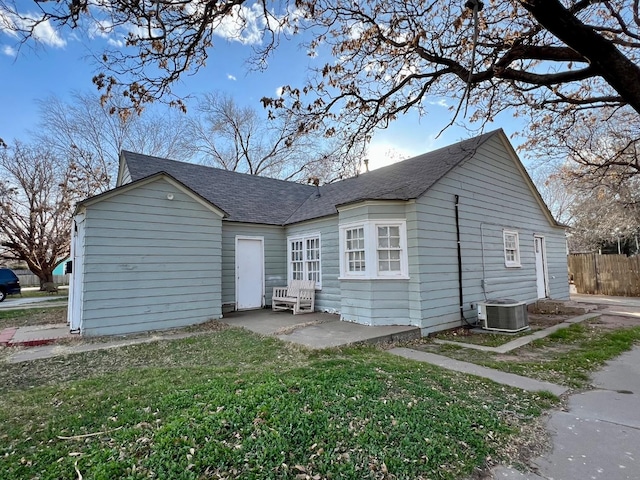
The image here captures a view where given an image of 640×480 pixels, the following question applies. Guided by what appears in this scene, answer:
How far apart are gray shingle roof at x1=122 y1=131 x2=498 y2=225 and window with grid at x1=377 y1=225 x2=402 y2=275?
80 cm

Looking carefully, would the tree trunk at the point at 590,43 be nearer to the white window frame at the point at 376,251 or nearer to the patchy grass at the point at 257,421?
the patchy grass at the point at 257,421

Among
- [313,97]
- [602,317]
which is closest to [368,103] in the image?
[313,97]

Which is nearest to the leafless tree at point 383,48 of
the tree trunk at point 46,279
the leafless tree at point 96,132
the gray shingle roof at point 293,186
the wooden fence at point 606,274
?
the gray shingle roof at point 293,186

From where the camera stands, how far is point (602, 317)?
30.9 feet

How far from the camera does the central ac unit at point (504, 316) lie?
7598 mm

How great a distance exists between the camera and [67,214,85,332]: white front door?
725 cm

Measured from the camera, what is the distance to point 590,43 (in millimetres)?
3404

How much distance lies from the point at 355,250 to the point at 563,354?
4.57 meters

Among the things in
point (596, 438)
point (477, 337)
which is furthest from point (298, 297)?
point (596, 438)

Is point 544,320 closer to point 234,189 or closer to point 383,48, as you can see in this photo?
point 383,48

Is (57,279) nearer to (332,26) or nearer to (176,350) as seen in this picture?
(176,350)

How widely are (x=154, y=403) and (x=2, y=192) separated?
73.5 feet

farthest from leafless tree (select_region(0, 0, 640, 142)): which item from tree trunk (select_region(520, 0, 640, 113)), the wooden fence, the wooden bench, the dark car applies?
the dark car

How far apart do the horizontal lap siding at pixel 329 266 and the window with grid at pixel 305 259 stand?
0.81 feet
